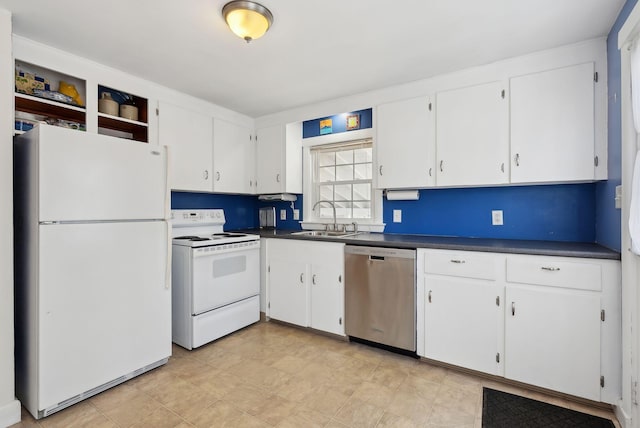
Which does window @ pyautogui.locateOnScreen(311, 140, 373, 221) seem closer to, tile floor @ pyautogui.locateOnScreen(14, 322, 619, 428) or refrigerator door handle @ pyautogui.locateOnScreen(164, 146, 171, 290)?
tile floor @ pyautogui.locateOnScreen(14, 322, 619, 428)

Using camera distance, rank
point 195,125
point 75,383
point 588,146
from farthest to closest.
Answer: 1. point 195,125
2. point 588,146
3. point 75,383

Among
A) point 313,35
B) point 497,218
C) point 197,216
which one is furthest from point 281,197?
point 497,218

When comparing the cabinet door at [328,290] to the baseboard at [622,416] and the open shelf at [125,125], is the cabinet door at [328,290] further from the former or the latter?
the open shelf at [125,125]

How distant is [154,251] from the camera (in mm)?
2279

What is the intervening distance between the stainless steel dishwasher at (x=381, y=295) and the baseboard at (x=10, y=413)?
221cm

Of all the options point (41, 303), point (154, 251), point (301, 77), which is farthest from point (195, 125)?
point (41, 303)

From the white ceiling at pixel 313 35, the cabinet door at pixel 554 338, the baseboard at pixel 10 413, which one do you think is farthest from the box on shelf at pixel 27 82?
the cabinet door at pixel 554 338

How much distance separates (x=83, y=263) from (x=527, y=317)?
2.85m

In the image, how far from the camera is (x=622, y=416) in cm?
169

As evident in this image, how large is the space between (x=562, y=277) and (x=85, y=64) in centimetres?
366

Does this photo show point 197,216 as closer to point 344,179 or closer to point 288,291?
point 288,291

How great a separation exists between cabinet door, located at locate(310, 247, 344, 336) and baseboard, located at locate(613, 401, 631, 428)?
181cm

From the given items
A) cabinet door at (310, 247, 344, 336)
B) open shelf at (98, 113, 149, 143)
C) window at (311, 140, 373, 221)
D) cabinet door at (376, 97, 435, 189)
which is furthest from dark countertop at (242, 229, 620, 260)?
open shelf at (98, 113, 149, 143)

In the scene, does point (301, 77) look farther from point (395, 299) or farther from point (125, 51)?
point (395, 299)
